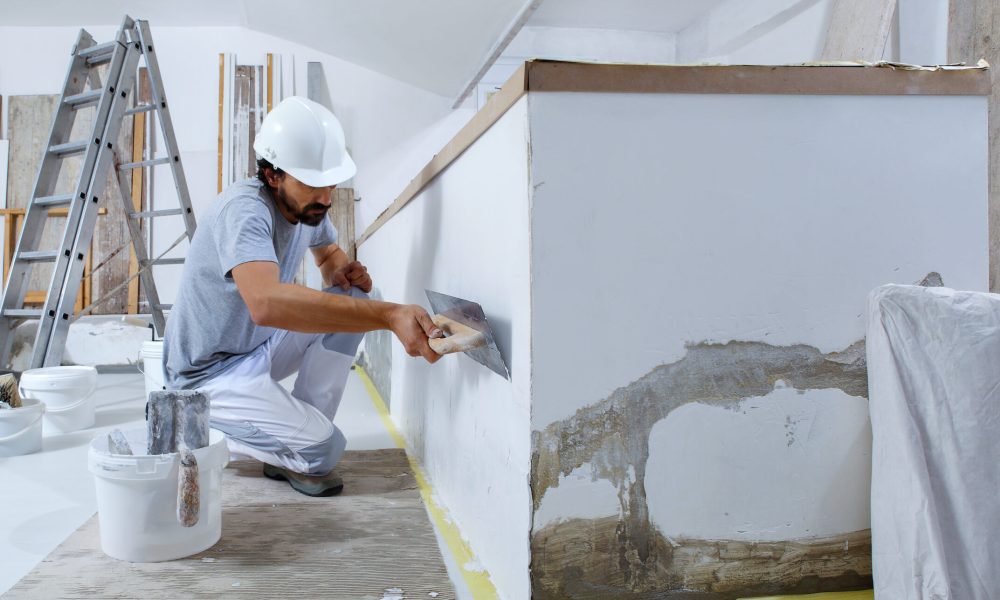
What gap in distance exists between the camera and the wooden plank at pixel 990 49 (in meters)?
2.79

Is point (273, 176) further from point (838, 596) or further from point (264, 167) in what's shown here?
A: point (838, 596)

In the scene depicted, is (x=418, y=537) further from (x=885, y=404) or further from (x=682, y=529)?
(x=885, y=404)

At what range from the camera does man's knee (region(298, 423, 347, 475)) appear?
85.3 inches

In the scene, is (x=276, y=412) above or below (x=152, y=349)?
below

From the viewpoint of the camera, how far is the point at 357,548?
170 centimetres

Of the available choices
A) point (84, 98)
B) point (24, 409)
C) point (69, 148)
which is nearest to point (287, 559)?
point (24, 409)

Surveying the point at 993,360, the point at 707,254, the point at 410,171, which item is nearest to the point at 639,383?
the point at 707,254

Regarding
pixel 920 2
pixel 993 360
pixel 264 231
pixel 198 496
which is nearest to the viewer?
pixel 993 360

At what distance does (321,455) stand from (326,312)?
2.43 ft

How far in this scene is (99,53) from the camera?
387cm

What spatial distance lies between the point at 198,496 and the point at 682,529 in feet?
3.68

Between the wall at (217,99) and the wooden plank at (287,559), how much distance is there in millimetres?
4510

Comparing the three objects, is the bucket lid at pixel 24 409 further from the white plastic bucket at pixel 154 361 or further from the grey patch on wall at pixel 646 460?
the grey patch on wall at pixel 646 460

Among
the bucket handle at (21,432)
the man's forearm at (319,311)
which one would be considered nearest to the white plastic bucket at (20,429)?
the bucket handle at (21,432)
